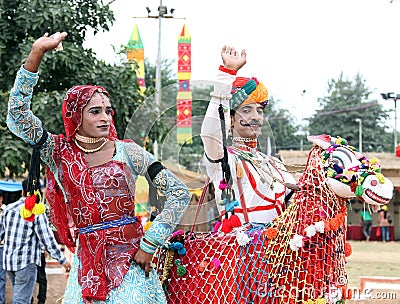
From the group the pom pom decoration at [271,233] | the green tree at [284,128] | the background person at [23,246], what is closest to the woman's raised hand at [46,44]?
the pom pom decoration at [271,233]

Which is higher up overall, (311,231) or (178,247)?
(311,231)

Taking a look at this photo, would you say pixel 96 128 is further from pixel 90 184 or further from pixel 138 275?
pixel 138 275

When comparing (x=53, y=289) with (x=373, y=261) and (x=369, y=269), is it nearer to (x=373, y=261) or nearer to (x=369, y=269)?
(x=369, y=269)

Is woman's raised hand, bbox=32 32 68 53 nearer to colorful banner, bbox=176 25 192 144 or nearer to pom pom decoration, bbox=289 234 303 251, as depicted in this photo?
colorful banner, bbox=176 25 192 144

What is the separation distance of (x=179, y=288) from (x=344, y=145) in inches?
49.4

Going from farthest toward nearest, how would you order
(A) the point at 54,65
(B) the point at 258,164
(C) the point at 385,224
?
(C) the point at 385,224 → (A) the point at 54,65 → (B) the point at 258,164

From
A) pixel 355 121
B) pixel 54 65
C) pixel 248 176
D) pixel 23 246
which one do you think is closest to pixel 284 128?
pixel 355 121

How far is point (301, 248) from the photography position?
153 inches

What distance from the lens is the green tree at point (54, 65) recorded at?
8.34 metres

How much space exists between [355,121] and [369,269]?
34.0 m

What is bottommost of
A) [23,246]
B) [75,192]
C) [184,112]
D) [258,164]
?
[23,246]

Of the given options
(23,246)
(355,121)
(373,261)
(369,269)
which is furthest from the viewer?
(355,121)

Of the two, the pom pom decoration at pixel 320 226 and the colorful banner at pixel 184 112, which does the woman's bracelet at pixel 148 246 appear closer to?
the colorful banner at pixel 184 112

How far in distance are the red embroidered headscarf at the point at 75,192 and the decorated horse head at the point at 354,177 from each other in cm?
126
